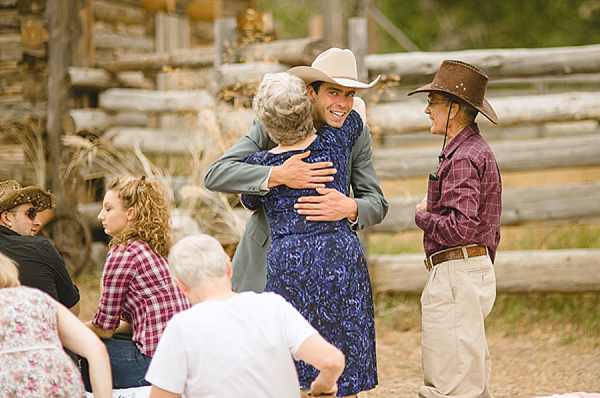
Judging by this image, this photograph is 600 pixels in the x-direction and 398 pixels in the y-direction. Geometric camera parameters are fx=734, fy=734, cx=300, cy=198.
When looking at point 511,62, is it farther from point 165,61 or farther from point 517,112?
point 165,61

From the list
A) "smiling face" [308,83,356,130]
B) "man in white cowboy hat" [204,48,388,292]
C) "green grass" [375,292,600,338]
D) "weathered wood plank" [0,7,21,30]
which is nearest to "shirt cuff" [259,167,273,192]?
"man in white cowboy hat" [204,48,388,292]

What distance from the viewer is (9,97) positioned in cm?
754

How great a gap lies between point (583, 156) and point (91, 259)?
4.61m

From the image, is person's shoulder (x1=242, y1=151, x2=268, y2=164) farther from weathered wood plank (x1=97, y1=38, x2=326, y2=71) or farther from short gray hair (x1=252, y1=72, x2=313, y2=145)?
weathered wood plank (x1=97, y1=38, x2=326, y2=71)

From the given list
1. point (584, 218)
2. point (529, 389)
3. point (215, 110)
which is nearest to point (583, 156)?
point (584, 218)

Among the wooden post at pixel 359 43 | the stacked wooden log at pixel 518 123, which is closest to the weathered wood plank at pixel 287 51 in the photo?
the wooden post at pixel 359 43

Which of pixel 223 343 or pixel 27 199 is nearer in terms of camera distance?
pixel 223 343

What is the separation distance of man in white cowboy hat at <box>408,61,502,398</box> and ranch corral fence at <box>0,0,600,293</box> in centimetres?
205

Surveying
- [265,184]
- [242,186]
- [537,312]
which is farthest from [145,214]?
[537,312]

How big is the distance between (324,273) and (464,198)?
28.8 inches

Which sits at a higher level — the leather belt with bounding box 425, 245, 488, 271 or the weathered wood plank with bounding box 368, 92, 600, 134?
the weathered wood plank with bounding box 368, 92, 600, 134

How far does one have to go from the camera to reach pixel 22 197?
333cm

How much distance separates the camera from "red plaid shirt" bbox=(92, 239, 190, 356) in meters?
3.26

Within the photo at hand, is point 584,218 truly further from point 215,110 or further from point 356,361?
point 356,361
